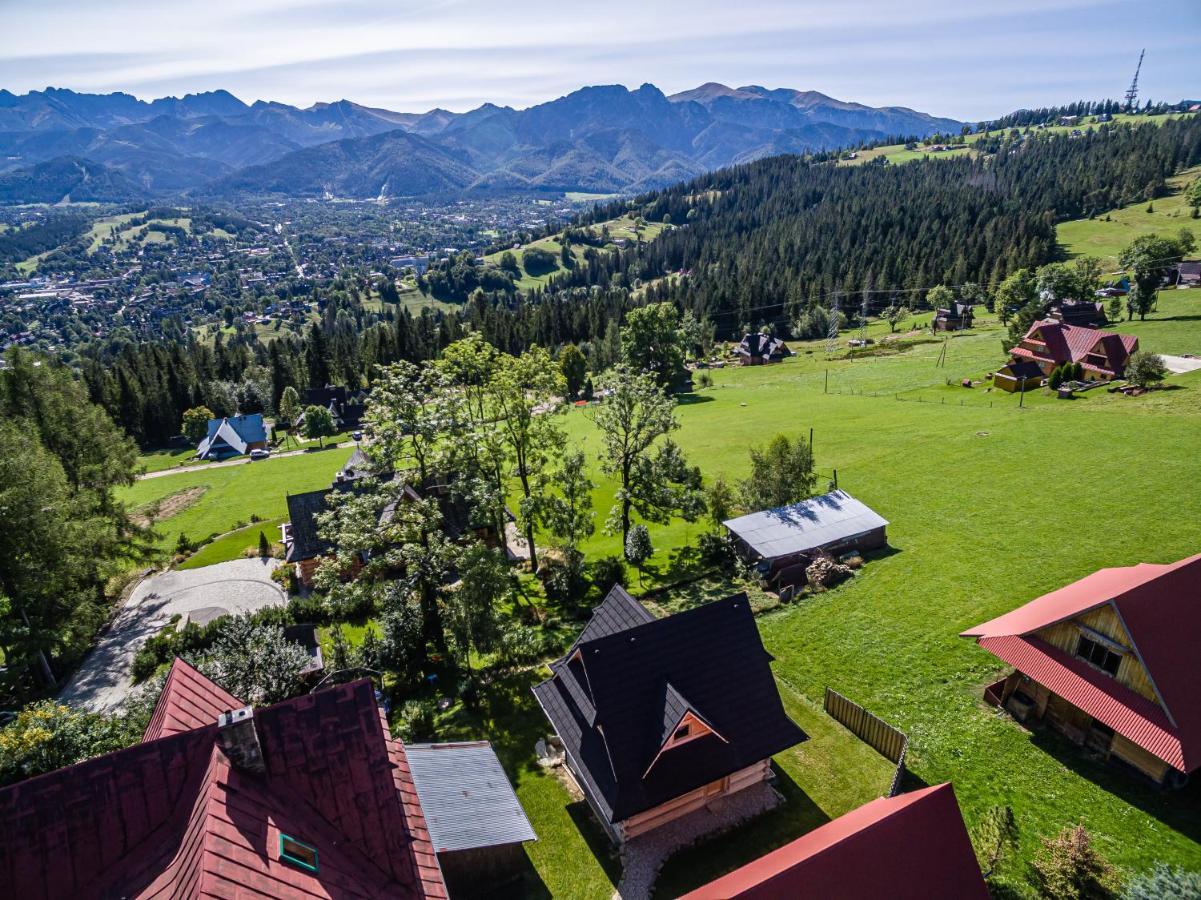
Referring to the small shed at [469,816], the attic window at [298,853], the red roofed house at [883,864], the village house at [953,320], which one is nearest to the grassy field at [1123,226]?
the village house at [953,320]

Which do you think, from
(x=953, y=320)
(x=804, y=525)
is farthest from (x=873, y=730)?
(x=953, y=320)

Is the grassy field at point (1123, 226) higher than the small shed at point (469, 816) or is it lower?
higher

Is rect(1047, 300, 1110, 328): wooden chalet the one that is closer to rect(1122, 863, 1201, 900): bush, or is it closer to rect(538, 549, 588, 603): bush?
rect(538, 549, 588, 603): bush

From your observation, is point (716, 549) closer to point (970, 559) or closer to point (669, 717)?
point (970, 559)

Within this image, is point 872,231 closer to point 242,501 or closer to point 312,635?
point 242,501

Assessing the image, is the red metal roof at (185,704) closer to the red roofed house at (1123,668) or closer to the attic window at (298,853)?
the attic window at (298,853)
